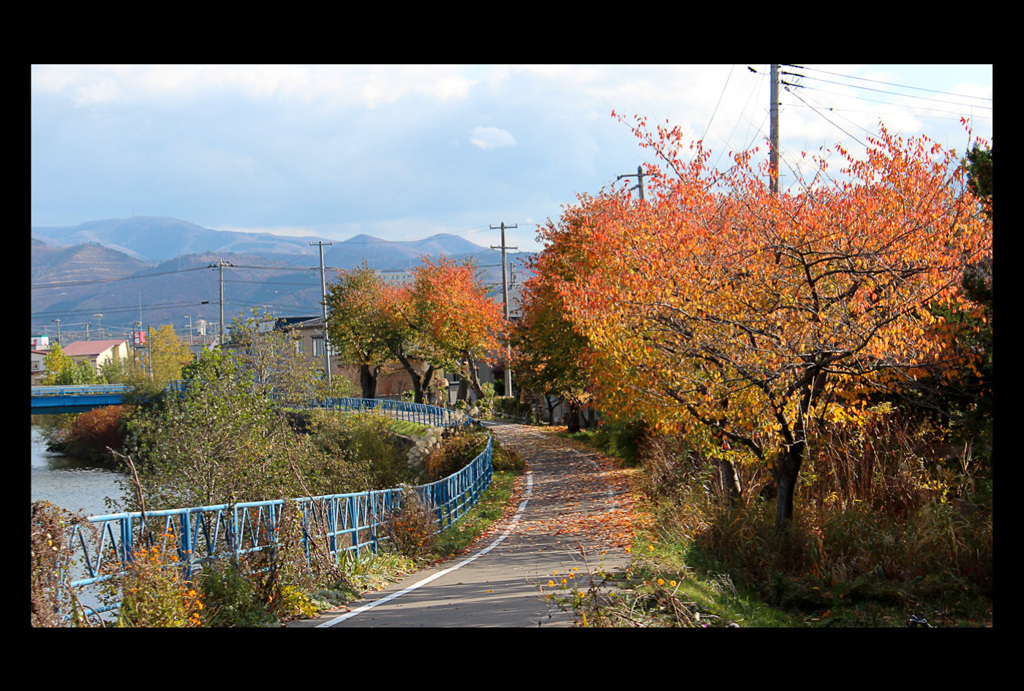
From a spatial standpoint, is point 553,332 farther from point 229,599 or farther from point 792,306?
point 229,599

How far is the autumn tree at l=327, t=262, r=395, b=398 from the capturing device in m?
46.8

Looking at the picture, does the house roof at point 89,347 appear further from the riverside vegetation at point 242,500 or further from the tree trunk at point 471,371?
the riverside vegetation at point 242,500

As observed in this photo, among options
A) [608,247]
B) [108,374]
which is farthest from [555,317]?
[108,374]

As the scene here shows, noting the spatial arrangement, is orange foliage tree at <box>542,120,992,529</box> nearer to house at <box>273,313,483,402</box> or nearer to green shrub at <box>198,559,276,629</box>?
green shrub at <box>198,559,276,629</box>

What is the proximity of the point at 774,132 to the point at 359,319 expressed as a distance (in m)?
35.4

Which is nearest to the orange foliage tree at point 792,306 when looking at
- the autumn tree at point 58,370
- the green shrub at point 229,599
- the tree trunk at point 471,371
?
the green shrub at point 229,599

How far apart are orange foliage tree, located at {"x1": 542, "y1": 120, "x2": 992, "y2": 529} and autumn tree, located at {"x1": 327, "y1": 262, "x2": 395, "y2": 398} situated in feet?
115

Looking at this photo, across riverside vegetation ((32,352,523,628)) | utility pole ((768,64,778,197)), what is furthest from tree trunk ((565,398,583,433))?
utility pole ((768,64,778,197))

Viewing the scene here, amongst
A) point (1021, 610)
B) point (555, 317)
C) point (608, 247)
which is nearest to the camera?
point (1021, 610)

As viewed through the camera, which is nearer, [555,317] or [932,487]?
[932,487]

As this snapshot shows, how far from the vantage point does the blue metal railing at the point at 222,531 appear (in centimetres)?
695

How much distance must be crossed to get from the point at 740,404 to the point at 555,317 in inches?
649

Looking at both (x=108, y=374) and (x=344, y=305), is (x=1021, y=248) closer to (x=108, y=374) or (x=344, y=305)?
(x=344, y=305)
